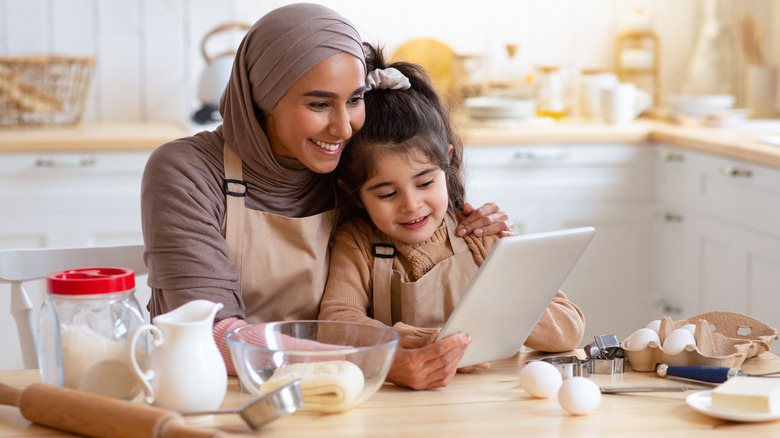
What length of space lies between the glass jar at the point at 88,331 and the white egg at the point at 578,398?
0.48 metres

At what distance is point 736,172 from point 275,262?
1559 mm

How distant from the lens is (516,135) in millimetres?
2967

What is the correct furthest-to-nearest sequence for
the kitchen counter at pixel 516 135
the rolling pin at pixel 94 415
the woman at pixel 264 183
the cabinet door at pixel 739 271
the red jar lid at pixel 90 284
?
1. the kitchen counter at pixel 516 135
2. the cabinet door at pixel 739 271
3. the woman at pixel 264 183
4. the red jar lid at pixel 90 284
5. the rolling pin at pixel 94 415

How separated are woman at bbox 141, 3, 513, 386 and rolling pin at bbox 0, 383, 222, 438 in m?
0.32

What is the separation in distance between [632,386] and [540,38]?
2651 mm

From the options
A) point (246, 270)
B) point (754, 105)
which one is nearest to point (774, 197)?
point (754, 105)

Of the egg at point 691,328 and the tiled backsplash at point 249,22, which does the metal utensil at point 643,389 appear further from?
the tiled backsplash at point 249,22

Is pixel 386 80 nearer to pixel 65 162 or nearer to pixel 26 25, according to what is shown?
pixel 65 162

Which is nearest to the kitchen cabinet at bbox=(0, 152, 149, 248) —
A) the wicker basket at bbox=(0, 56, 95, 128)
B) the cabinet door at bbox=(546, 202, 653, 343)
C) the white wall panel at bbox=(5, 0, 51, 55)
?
the wicker basket at bbox=(0, 56, 95, 128)

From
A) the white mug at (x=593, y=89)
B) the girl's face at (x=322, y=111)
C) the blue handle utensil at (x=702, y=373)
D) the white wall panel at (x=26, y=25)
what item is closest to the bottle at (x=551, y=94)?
the white mug at (x=593, y=89)

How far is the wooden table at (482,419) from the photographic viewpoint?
3.20ft

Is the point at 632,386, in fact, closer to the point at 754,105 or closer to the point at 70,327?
the point at 70,327

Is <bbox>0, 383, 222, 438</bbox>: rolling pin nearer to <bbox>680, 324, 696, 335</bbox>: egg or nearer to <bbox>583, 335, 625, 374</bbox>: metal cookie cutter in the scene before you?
<bbox>583, 335, 625, 374</bbox>: metal cookie cutter

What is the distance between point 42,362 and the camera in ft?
3.48
